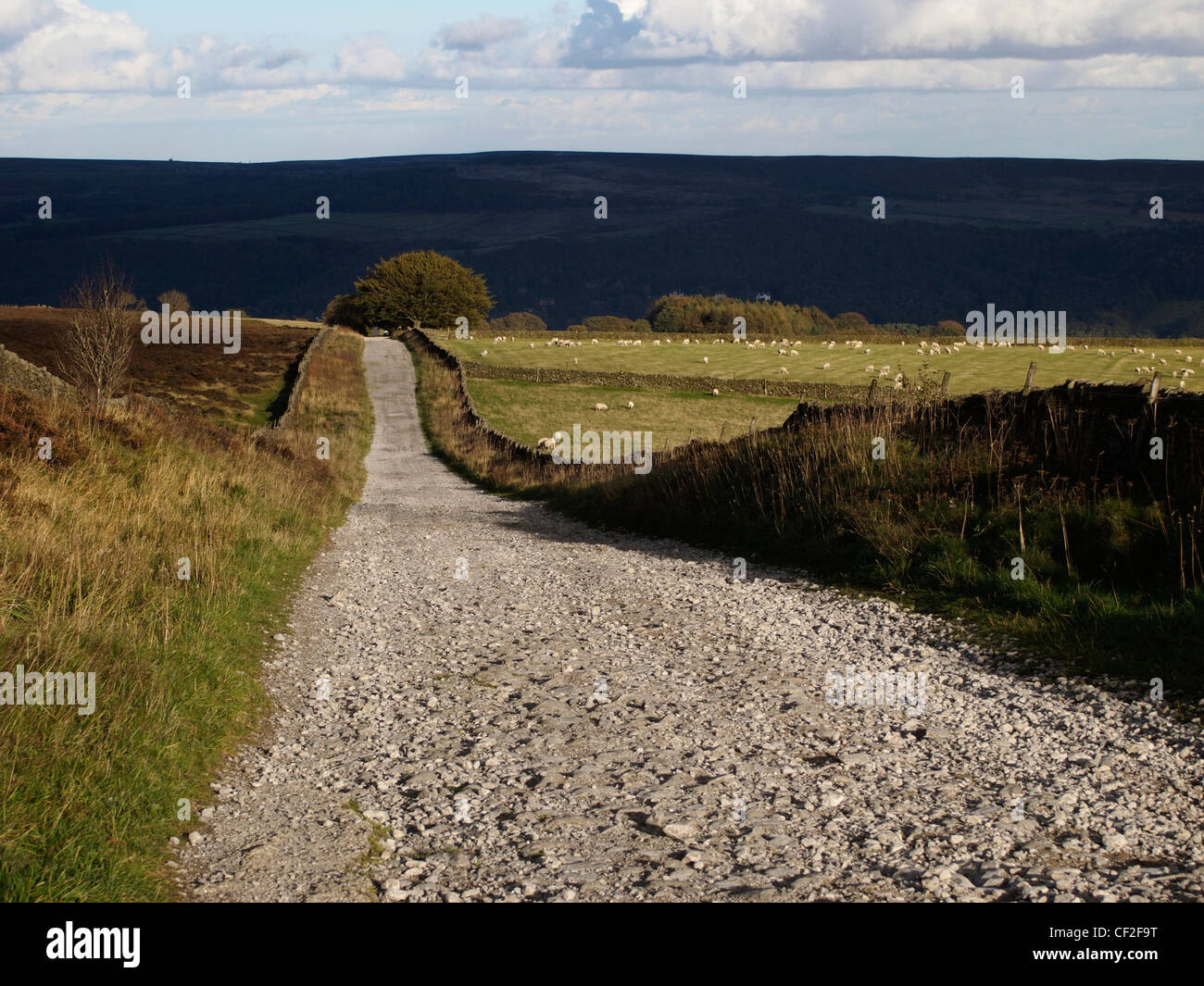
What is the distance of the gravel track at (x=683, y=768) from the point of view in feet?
15.5

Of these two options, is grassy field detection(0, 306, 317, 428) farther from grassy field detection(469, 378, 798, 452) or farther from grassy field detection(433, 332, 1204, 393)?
grassy field detection(433, 332, 1204, 393)

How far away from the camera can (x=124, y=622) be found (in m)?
7.29

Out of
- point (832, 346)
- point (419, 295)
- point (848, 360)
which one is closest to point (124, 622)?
point (848, 360)

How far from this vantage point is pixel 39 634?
21.1 ft

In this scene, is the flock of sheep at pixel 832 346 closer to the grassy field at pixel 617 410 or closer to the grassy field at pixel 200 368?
the grassy field at pixel 617 410

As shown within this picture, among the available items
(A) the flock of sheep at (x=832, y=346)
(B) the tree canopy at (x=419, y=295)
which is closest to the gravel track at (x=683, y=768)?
(A) the flock of sheep at (x=832, y=346)

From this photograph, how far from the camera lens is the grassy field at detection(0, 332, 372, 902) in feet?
15.6

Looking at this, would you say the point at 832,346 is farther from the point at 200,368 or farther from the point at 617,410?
the point at 200,368

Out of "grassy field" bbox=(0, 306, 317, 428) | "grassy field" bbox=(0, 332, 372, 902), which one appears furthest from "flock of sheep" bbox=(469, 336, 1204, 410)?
"grassy field" bbox=(0, 332, 372, 902)

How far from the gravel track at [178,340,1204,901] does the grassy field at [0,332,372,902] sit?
1.05 ft

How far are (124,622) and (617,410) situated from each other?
1972 inches
